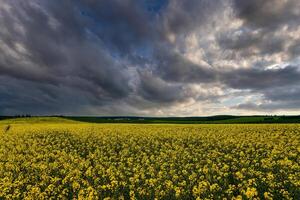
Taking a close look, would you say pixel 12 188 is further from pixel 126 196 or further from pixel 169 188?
pixel 169 188

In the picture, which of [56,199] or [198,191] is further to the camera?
[56,199]

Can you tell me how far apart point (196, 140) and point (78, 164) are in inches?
494

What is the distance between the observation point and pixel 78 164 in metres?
15.3

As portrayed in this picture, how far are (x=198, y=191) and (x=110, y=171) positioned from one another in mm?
4793

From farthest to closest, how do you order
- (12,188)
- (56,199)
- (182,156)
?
(182,156), (12,188), (56,199)

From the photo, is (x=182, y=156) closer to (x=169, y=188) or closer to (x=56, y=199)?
(x=169, y=188)

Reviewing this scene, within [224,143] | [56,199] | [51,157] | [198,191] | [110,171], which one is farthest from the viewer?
[224,143]

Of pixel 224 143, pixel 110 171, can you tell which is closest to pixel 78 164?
pixel 110 171

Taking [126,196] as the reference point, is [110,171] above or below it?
above

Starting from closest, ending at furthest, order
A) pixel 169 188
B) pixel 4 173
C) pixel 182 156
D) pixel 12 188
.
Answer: pixel 169 188, pixel 12 188, pixel 4 173, pixel 182 156

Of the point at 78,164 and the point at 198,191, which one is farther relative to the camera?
the point at 78,164

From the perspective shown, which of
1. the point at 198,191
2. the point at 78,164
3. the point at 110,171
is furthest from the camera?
the point at 78,164

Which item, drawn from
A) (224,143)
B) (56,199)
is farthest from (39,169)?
(224,143)

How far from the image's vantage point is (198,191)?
31.9 feet
